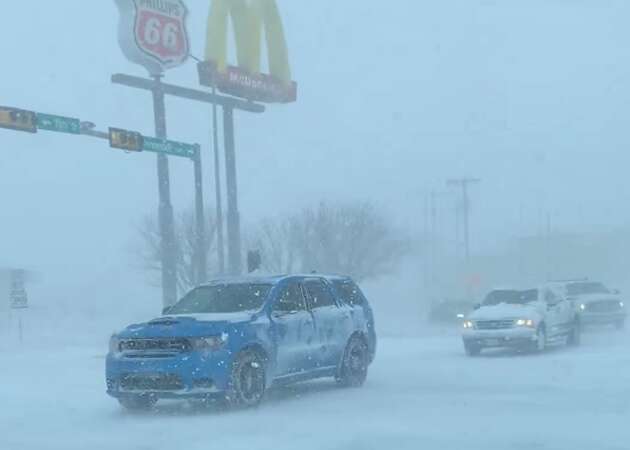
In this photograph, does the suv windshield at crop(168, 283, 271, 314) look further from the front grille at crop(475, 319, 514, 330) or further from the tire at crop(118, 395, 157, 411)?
the front grille at crop(475, 319, 514, 330)

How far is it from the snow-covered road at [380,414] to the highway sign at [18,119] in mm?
6374

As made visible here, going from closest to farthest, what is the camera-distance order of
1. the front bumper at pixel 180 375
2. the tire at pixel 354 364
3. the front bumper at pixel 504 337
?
the front bumper at pixel 180 375 < the tire at pixel 354 364 < the front bumper at pixel 504 337

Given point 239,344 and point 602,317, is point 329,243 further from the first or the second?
point 239,344

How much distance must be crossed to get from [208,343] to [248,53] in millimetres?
26435

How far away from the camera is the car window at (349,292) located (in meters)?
16.4

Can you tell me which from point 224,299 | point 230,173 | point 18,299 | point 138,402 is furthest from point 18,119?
point 230,173

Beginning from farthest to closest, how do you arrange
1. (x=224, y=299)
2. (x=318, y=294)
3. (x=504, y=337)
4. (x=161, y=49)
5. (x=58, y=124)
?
(x=161, y=49) < (x=58, y=124) < (x=504, y=337) < (x=318, y=294) < (x=224, y=299)

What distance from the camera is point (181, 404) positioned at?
567 inches

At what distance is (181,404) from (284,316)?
1.82 m

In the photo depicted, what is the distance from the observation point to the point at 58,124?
2527 centimetres

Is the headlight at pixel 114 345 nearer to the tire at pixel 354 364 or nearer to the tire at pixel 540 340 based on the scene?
the tire at pixel 354 364

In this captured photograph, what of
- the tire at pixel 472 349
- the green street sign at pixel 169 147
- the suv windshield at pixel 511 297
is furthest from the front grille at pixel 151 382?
the green street sign at pixel 169 147

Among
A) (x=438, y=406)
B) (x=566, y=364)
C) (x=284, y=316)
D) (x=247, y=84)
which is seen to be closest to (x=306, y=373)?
(x=284, y=316)

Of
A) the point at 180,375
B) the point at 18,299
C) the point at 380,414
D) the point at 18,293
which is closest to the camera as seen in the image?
the point at 380,414
